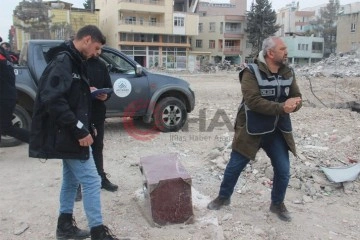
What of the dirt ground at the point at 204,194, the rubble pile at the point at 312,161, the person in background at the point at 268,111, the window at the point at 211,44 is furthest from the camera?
the window at the point at 211,44

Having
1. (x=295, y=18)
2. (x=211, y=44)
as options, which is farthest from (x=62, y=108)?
(x=295, y=18)

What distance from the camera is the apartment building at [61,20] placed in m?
43.6

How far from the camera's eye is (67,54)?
9.87ft

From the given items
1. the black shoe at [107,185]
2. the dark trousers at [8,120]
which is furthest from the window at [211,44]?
the black shoe at [107,185]

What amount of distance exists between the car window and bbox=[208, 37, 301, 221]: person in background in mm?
3817

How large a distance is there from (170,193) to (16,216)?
173 centimetres

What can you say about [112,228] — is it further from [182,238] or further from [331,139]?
[331,139]

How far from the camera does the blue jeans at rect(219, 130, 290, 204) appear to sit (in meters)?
3.81

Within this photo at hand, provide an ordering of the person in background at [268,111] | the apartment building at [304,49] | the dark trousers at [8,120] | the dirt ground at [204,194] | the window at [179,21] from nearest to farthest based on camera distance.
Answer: the person in background at [268,111]
the dirt ground at [204,194]
the dark trousers at [8,120]
the window at [179,21]
the apartment building at [304,49]

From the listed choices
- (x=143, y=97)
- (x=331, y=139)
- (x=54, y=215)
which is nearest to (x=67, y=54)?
(x=54, y=215)

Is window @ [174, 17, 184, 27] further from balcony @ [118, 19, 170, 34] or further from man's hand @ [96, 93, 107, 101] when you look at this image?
man's hand @ [96, 93, 107, 101]

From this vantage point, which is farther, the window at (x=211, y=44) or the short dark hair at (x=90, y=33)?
the window at (x=211, y=44)

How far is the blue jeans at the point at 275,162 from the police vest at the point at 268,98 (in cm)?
13

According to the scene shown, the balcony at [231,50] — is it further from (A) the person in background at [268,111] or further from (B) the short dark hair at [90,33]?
(B) the short dark hair at [90,33]
